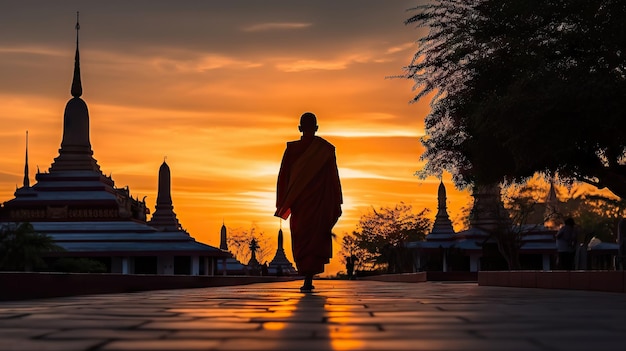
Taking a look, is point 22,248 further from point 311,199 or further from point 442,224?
point 311,199

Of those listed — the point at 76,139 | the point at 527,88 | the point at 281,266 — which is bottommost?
the point at 281,266

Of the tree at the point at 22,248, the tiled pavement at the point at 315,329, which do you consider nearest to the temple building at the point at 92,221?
the tree at the point at 22,248

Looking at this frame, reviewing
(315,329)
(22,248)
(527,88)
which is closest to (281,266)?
(22,248)

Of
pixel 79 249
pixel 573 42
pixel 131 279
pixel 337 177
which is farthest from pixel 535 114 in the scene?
pixel 79 249

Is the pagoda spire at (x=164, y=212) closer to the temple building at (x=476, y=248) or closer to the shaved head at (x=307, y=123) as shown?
the temple building at (x=476, y=248)

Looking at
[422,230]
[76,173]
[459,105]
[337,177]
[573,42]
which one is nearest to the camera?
[337,177]

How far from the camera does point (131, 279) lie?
16719mm

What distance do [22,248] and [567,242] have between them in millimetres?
35689

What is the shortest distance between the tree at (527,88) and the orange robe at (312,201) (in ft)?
11.4

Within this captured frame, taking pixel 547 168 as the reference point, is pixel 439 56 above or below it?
above

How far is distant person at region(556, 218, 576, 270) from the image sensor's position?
67.6ft

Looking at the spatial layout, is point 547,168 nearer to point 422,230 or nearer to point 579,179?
point 579,179

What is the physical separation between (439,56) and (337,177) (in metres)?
6.71

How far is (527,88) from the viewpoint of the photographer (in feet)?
52.2
